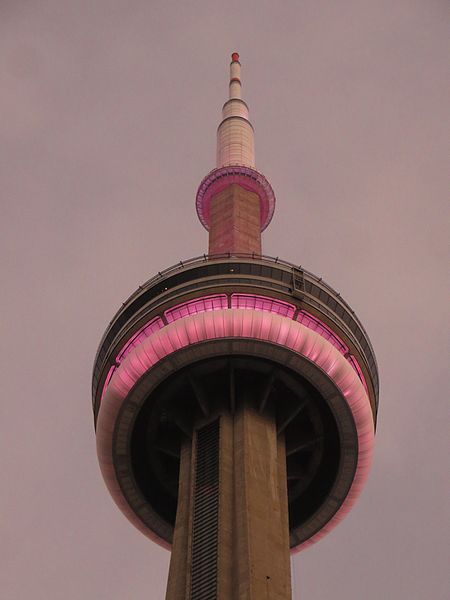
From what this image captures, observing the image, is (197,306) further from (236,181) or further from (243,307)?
(236,181)

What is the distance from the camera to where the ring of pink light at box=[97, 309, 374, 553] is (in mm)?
53188

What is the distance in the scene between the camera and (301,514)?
60.7m

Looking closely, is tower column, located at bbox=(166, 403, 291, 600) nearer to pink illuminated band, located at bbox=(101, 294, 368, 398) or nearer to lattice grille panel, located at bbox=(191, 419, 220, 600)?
lattice grille panel, located at bbox=(191, 419, 220, 600)

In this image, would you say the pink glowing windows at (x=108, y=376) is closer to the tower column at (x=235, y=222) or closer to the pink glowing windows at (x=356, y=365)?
the tower column at (x=235, y=222)

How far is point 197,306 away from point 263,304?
12.9 ft

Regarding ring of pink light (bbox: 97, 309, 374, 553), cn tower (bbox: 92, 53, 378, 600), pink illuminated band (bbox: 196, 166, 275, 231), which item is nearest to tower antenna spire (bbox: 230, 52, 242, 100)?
pink illuminated band (bbox: 196, 166, 275, 231)

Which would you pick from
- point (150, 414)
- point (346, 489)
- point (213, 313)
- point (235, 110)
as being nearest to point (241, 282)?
point (213, 313)

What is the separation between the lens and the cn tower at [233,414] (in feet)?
162

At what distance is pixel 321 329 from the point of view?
57938 mm

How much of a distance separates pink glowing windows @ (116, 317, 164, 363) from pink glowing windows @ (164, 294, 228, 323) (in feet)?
2.30

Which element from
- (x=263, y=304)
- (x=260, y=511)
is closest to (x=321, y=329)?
(x=263, y=304)

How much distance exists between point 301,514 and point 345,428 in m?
8.28

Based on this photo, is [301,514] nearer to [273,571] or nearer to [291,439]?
[291,439]

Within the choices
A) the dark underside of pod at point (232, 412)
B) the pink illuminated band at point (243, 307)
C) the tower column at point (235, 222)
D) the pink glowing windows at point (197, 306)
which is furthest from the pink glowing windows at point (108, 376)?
the tower column at point (235, 222)
